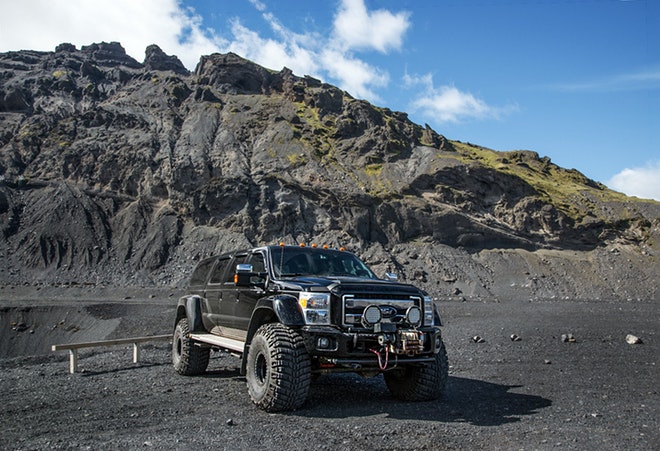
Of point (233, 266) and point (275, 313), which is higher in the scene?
point (233, 266)

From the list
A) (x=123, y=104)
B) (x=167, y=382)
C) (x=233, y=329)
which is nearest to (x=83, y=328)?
(x=167, y=382)

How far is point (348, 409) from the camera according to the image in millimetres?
7434

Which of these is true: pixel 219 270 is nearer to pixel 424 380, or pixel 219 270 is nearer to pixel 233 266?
pixel 233 266

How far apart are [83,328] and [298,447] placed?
26.7m

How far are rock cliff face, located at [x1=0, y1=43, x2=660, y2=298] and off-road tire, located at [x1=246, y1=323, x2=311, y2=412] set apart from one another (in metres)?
41.5

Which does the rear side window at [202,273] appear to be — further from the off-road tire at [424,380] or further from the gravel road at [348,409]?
the off-road tire at [424,380]

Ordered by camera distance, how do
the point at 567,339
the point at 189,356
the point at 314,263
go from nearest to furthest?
the point at 314,263 → the point at 189,356 → the point at 567,339

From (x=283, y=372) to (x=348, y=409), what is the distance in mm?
1216

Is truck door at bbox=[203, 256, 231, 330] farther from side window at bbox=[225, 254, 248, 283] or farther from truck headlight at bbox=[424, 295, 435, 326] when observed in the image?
truck headlight at bbox=[424, 295, 435, 326]

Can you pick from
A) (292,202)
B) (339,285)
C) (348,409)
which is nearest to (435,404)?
(348,409)

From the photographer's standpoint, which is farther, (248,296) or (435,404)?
(248,296)

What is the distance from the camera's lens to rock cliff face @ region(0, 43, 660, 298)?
169ft

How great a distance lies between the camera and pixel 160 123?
2795 inches

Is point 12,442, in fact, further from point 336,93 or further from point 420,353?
point 336,93
